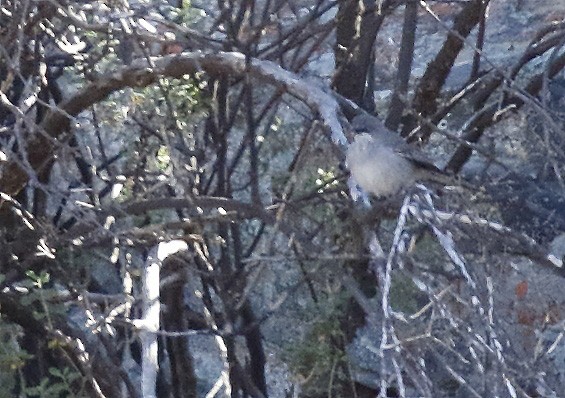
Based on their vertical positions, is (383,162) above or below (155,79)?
below

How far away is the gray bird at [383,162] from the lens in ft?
14.6

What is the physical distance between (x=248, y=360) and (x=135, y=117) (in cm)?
124

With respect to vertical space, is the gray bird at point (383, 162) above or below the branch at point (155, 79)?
below

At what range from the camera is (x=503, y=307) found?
4.40 meters

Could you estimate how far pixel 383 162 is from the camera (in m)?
4.69

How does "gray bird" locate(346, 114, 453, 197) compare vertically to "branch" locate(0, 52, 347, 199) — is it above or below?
below

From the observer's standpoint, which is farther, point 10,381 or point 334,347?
point 334,347

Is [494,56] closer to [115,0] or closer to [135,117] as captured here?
[135,117]

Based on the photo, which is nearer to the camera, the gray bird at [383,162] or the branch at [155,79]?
the branch at [155,79]

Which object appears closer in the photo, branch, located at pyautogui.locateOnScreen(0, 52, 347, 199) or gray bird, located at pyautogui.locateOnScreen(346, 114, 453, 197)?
branch, located at pyautogui.locateOnScreen(0, 52, 347, 199)

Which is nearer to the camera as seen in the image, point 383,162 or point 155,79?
point 155,79

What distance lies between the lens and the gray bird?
446 cm

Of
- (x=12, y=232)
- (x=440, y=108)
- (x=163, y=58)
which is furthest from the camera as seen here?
(x=440, y=108)

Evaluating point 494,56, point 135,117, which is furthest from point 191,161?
point 494,56
